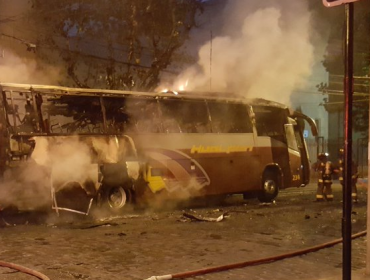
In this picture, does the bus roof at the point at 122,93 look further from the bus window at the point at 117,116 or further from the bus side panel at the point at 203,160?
the bus side panel at the point at 203,160

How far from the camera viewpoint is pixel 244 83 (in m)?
18.1

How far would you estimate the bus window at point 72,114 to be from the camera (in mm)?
12047

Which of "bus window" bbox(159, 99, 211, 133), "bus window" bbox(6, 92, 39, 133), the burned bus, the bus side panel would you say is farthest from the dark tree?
"bus window" bbox(6, 92, 39, 133)

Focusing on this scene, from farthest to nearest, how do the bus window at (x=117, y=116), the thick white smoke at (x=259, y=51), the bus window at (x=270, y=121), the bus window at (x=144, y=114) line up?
the thick white smoke at (x=259, y=51), the bus window at (x=270, y=121), the bus window at (x=144, y=114), the bus window at (x=117, y=116)

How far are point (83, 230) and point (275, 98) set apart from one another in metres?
11.5

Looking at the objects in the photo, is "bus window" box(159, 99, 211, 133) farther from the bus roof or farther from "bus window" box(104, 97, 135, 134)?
"bus window" box(104, 97, 135, 134)

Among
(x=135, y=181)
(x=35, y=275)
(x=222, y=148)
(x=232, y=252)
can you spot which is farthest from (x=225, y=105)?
(x=35, y=275)

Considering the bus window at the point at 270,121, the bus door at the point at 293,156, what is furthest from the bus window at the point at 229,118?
the bus door at the point at 293,156

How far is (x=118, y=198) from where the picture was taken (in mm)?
13125

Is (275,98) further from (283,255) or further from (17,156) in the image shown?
(283,255)

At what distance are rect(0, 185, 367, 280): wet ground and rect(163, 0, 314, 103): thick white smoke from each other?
5.33 metres

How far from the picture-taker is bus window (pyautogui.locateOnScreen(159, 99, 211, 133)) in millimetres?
14172

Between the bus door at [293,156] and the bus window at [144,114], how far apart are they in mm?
5192

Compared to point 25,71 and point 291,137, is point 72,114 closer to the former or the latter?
point 25,71
